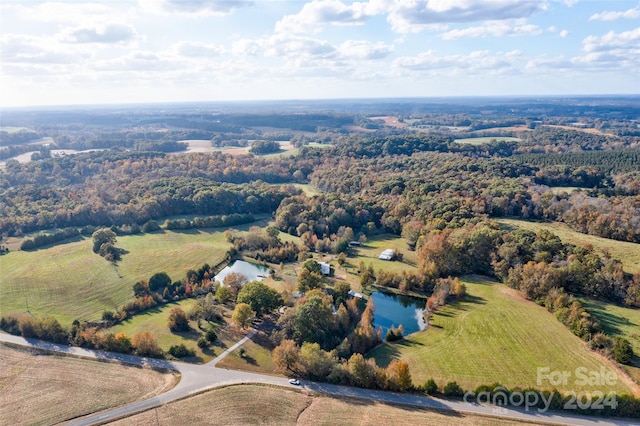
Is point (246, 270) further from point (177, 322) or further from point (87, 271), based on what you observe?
point (87, 271)

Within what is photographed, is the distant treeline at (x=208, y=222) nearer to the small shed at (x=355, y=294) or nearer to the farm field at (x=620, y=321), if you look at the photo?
the small shed at (x=355, y=294)

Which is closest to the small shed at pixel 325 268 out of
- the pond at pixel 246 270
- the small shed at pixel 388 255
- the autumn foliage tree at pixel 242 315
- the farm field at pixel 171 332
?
the pond at pixel 246 270

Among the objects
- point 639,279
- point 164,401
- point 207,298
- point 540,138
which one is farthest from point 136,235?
point 540,138

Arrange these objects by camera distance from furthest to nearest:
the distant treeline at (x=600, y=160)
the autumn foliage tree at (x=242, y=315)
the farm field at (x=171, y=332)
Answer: the distant treeline at (x=600, y=160)
the autumn foliage tree at (x=242, y=315)
the farm field at (x=171, y=332)

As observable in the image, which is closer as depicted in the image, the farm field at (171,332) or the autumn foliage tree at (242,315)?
the farm field at (171,332)

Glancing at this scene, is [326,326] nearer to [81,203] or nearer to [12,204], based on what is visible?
[81,203]
